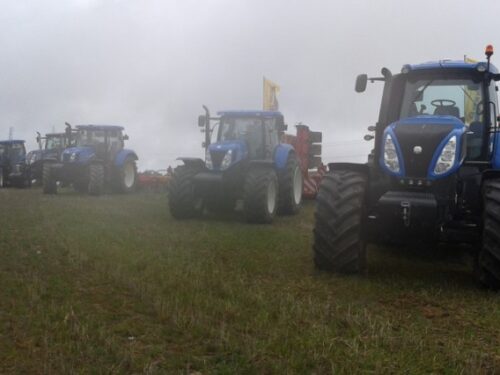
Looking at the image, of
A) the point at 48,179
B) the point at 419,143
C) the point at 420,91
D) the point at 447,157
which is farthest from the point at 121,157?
the point at 447,157

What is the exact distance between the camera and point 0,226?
970 centimetres

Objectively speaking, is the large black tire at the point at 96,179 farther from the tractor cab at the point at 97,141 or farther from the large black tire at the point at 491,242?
the large black tire at the point at 491,242

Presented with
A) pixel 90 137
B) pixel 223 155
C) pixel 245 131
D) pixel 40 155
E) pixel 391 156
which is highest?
pixel 90 137

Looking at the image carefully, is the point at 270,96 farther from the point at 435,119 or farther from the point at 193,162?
the point at 435,119

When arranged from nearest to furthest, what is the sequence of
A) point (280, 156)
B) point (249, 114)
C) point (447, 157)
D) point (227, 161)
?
point (447, 157), point (227, 161), point (249, 114), point (280, 156)

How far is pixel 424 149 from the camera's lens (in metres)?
5.73

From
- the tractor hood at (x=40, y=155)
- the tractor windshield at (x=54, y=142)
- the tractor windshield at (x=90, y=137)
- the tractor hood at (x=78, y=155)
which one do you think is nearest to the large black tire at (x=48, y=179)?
the tractor hood at (x=78, y=155)

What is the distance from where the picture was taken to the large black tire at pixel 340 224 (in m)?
5.79

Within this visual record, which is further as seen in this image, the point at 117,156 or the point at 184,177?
the point at 117,156

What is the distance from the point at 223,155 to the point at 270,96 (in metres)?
11.3

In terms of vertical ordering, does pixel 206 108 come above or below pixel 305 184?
above

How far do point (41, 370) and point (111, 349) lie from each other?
1.49 ft

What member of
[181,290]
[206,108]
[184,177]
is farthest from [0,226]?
[181,290]

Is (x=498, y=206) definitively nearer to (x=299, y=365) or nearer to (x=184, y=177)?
(x=299, y=365)
